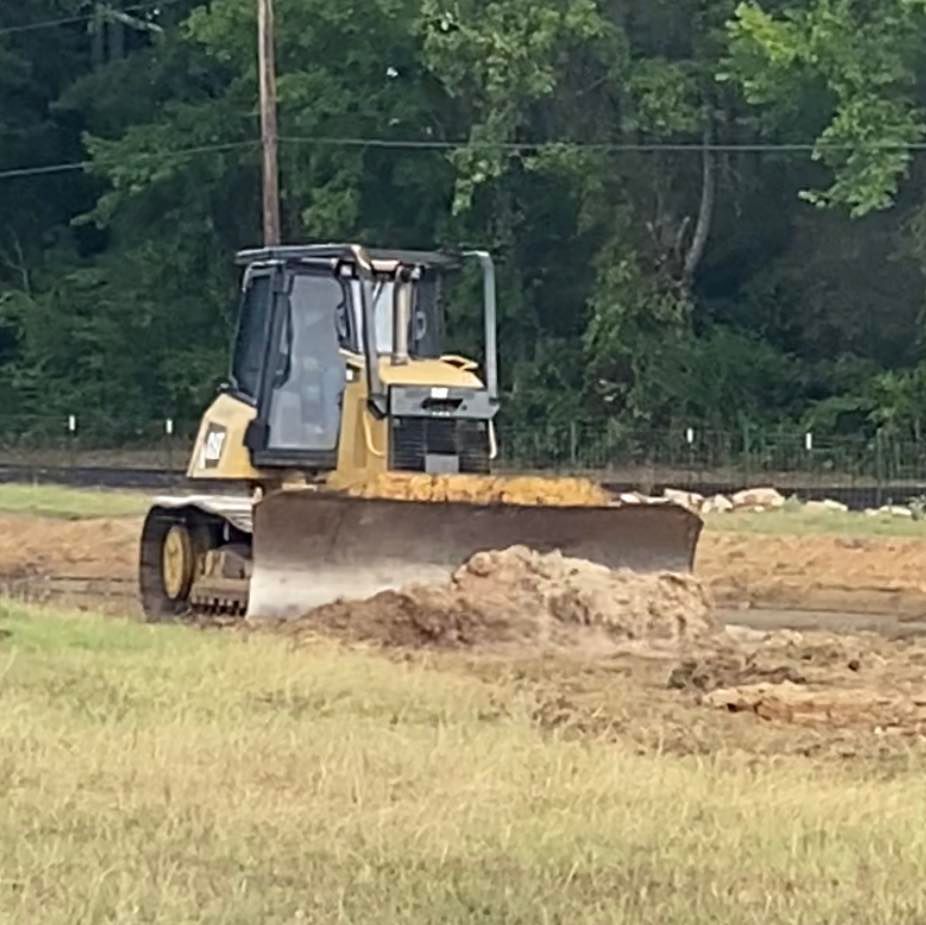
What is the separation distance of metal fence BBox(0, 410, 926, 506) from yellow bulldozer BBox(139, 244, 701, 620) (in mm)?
17166

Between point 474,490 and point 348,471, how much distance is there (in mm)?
1322

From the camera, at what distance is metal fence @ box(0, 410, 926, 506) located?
40.3 meters

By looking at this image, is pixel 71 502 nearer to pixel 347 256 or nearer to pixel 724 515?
pixel 724 515

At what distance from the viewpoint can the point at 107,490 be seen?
119ft

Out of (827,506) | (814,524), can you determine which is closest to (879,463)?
(827,506)

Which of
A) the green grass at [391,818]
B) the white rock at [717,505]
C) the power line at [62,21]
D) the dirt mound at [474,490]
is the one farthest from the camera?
the power line at [62,21]

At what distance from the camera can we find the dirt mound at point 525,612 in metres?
16.9

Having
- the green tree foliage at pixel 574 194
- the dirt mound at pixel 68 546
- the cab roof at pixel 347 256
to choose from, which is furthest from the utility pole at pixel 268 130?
the cab roof at pixel 347 256

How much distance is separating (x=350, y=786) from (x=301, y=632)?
6.66 meters

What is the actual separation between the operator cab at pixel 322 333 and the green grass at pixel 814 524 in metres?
9.34

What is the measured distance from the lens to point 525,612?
17.1 m

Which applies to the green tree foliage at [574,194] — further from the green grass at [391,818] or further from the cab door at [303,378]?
the green grass at [391,818]

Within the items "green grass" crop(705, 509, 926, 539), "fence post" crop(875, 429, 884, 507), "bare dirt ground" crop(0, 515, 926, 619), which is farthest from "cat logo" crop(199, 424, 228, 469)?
"fence post" crop(875, 429, 884, 507)

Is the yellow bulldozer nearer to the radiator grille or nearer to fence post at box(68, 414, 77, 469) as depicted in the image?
the radiator grille
